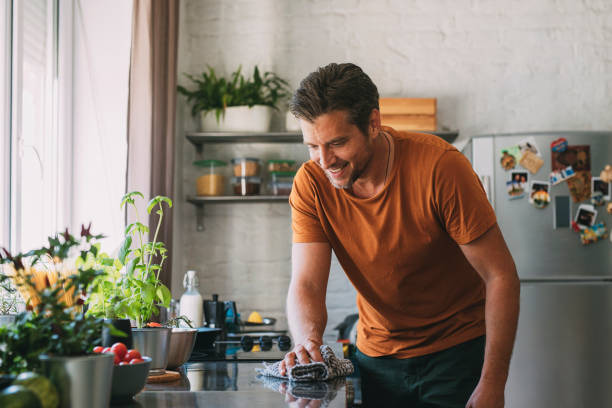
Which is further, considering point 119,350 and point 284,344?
point 284,344

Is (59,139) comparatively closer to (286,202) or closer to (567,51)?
(286,202)

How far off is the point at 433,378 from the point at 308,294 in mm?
378

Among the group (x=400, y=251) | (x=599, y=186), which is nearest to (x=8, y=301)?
(x=400, y=251)

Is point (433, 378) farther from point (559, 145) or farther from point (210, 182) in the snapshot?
point (210, 182)

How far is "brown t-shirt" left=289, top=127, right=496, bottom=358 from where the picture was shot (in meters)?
1.58

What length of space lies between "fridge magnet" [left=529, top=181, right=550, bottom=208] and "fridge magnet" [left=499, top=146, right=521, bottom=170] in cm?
13

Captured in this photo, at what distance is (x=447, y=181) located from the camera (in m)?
1.53

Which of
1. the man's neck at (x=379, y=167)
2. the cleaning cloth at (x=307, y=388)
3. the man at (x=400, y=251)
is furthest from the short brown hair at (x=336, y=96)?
the cleaning cloth at (x=307, y=388)

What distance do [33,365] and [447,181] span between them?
1.00m

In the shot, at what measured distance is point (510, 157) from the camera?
303 cm

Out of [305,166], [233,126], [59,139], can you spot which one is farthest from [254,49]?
[305,166]

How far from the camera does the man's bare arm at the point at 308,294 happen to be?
1538mm

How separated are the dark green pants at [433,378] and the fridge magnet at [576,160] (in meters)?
1.62

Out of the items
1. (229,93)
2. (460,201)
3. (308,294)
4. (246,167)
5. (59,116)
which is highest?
(229,93)
